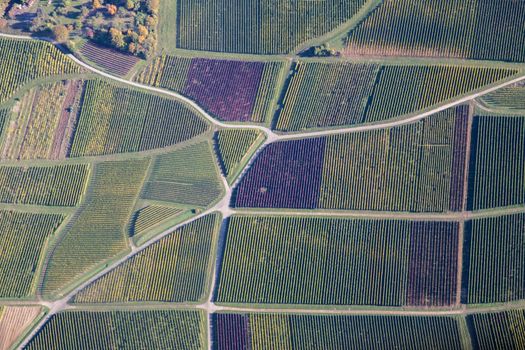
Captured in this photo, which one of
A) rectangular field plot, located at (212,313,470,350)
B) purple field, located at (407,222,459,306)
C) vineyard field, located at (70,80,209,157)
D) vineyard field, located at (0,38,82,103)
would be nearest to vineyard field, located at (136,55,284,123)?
vineyard field, located at (70,80,209,157)

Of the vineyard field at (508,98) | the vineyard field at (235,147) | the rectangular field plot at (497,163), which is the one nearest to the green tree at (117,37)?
the vineyard field at (235,147)

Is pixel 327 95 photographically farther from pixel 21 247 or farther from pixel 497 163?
pixel 21 247

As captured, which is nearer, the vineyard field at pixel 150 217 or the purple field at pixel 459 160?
the purple field at pixel 459 160

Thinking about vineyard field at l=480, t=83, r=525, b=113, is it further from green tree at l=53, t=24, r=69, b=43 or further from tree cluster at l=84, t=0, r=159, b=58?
green tree at l=53, t=24, r=69, b=43

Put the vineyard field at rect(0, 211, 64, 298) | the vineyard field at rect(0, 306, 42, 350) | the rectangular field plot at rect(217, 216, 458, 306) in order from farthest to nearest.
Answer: the vineyard field at rect(0, 211, 64, 298), the vineyard field at rect(0, 306, 42, 350), the rectangular field plot at rect(217, 216, 458, 306)

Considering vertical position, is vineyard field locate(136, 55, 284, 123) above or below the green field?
above

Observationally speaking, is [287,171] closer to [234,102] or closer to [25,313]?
[234,102]

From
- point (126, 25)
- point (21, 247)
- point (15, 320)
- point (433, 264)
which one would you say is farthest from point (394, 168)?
point (15, 320)

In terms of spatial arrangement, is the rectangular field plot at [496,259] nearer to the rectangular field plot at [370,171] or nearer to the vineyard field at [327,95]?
the rectangular field plot at [370,171]

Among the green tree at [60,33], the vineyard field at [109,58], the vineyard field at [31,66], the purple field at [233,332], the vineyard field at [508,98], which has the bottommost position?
the purple field at [233,332]
